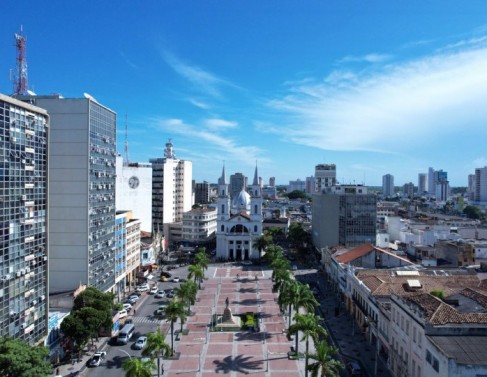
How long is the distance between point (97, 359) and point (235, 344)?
53.6 feet

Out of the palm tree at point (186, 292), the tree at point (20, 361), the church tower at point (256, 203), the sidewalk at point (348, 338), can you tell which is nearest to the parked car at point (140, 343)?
the palm tree at point (186, 292)

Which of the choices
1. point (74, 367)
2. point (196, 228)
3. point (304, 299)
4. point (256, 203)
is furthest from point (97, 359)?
point (196, 228)

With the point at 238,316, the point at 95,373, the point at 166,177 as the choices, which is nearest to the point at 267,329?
the point at 238,316

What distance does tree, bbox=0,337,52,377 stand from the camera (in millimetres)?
32219

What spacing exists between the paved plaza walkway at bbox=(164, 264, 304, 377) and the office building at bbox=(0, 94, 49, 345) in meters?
15.4

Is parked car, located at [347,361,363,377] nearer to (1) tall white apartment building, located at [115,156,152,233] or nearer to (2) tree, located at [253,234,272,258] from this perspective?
(2) tree, located at [253,234,272,258]

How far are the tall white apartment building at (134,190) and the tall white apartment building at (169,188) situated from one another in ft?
39.8

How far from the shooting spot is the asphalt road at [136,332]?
46.2 meters

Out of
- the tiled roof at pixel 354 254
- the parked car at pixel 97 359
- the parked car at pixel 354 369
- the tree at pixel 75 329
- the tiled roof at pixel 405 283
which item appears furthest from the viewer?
the tiled roof at pixel 354 254

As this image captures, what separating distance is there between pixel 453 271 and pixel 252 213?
196 ft

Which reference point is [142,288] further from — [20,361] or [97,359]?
[20,361]

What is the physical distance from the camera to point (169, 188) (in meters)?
138

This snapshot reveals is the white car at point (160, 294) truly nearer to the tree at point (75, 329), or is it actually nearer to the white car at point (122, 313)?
the white car at point (122, 313)

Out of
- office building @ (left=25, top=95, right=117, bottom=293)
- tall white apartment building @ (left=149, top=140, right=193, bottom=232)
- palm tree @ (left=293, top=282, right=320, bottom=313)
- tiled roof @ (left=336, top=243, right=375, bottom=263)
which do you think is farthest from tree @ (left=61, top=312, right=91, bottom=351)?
tall white apartment building @ (left=149, top=140, right=193, bottom=232)
